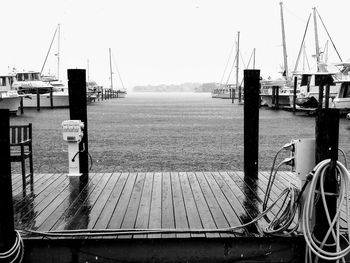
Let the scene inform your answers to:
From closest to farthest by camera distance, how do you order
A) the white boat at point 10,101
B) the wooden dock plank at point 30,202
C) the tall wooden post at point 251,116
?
the wooden dock plank at point 30,202, the tall wooden post at point 251,116, the white boat at point 10,101

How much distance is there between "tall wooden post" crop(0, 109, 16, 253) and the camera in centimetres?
437

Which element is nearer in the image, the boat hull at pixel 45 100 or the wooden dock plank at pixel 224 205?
the wooden dock plank at pixel 224 205

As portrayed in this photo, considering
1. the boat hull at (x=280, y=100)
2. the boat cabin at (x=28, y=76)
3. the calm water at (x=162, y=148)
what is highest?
the boat cabin at (x=28, y=76)

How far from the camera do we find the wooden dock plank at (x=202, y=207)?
483 centimetres

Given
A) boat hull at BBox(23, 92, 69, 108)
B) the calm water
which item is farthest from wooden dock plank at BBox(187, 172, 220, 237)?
boat hull at BBox(23, 92, 69, 108)

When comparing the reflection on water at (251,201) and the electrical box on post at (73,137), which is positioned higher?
the electrical box on post at (73,137)

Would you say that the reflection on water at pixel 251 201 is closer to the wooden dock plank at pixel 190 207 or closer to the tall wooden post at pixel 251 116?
the tall wooden post at pixel 251 116

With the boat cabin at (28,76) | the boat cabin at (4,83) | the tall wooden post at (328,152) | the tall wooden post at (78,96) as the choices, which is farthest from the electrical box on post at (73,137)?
the boat cabin at (28,76)

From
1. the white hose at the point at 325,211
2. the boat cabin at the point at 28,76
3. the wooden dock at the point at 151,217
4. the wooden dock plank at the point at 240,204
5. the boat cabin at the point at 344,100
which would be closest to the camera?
the white hose at the point at 325,211

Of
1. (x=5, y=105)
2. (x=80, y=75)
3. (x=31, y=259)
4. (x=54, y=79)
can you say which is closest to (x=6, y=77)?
(x=5, y=105)

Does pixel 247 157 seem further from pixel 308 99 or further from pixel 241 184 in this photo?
pixel 308 99

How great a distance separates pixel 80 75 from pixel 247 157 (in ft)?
9.50

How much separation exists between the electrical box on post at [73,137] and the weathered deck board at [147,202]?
21 centimetres

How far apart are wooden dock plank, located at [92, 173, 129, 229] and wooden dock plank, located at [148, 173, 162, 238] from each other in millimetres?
447
